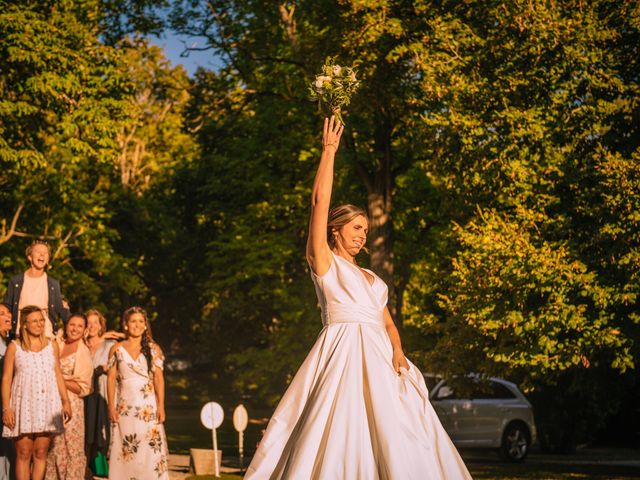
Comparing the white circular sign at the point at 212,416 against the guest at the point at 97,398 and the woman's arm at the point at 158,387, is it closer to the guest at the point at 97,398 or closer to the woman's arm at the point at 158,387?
the guest at the point at 97,398

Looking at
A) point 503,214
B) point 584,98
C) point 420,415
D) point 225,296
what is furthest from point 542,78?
point 225,296

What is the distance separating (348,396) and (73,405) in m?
7.35

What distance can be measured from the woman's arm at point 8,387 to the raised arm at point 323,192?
5.47 meters

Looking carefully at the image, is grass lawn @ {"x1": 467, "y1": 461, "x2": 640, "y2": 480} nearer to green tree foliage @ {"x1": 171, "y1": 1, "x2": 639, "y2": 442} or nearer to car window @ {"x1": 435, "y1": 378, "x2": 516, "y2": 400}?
car window @ {"x1": 435, "y1": 378, "x2": 516, "y2": 400}

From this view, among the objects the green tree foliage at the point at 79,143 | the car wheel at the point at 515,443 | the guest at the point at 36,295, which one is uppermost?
the green tree foliage at the point at 79,143

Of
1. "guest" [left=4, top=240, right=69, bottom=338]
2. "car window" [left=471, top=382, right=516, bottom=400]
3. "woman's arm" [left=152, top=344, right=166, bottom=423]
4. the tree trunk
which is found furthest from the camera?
the tree trunk

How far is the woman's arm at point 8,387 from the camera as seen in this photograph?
10344mm

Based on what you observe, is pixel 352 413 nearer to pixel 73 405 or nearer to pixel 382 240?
pixel 73 405

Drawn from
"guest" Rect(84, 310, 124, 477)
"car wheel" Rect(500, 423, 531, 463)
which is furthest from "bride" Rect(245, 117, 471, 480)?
"car wheel" Rect(500, 423, 531, 463)

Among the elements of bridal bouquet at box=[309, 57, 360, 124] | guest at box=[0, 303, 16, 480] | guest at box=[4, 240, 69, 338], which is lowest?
guest at box=[0, 303, 16, 480]

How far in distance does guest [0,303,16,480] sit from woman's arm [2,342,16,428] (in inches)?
45.1

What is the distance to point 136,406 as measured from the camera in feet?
37.6

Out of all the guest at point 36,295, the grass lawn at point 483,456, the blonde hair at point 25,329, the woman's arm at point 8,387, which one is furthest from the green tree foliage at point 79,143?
the woman's arm at point 8,387

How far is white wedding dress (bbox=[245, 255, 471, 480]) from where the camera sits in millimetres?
5801
